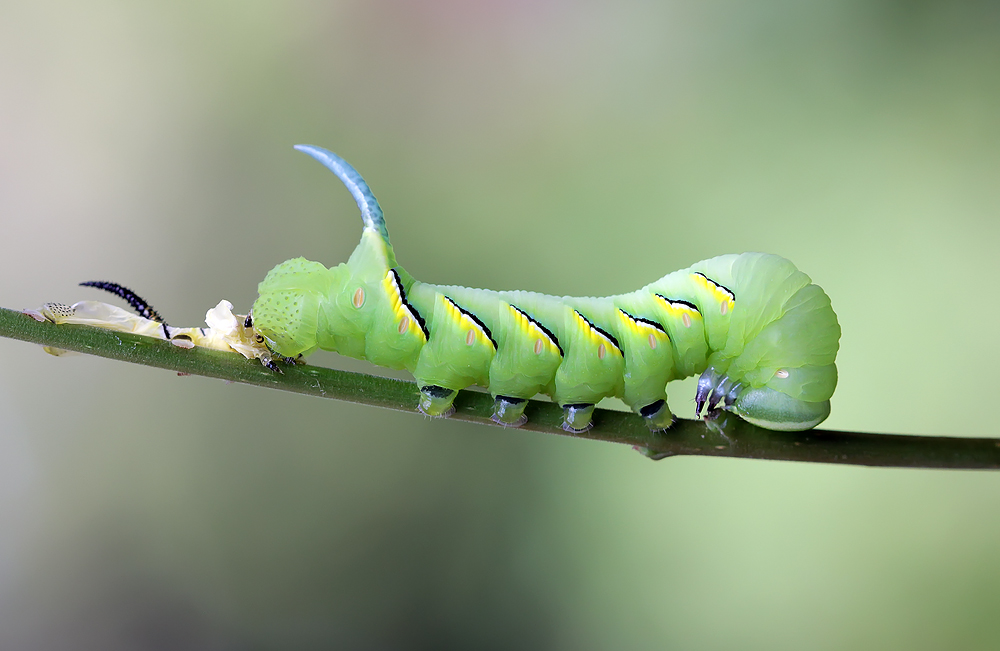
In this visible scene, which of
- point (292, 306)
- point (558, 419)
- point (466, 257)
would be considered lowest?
point (558, 419)

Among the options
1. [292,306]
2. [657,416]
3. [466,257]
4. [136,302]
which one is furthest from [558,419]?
[466,257]

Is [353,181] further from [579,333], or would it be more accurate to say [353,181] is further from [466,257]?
[466,257]

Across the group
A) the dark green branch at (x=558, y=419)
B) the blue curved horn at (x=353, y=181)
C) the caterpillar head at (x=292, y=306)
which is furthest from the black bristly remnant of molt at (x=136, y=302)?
the blue curved horn at (x=353, y=181)

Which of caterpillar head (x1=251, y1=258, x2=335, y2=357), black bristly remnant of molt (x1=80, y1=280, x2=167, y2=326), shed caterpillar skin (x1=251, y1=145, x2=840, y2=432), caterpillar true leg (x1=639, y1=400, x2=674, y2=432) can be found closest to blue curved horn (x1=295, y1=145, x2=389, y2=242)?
shed caterpillar skin (x1=251, y1=145, x2=840, y2=432)

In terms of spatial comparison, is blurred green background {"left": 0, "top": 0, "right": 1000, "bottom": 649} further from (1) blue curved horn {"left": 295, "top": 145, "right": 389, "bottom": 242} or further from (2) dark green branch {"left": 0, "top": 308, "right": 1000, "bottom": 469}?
(1) blue curved horn {"left": 295, "top": 145, "right": 389, "bottom": 242}

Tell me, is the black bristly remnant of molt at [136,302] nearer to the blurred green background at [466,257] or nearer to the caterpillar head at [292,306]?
the caterpillar head at [292,306]

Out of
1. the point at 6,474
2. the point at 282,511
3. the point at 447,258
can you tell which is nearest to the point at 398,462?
the point at 282,511
